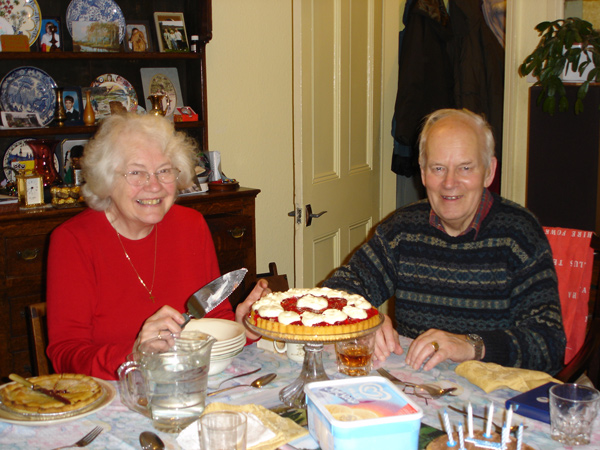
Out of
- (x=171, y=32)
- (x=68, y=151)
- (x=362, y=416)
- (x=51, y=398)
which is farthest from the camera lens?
(x=171, y=32)

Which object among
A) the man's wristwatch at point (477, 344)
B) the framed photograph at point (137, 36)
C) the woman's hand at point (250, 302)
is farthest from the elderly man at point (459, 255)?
the framed photograph at point (137, 36)

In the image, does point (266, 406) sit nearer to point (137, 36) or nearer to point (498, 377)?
point (498, 377)

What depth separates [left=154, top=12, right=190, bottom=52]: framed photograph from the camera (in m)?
3.20

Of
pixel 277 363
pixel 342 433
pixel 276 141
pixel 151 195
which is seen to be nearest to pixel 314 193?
pixel 276 141

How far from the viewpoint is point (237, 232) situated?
3.14 meters

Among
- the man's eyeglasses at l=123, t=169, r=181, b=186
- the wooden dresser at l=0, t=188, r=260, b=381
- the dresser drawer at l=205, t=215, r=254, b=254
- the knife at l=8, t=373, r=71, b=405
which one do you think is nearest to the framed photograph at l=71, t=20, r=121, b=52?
the wooden dresser at l=0, t=188, r=260, b=381

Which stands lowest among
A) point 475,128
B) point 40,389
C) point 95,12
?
point 40,389

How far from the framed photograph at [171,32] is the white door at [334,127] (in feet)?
2.59

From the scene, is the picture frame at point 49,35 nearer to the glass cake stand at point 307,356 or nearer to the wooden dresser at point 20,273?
the wooden dresser at point 20,273

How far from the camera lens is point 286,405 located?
130cm

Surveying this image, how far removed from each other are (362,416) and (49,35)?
8.48ft

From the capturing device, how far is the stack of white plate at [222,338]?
144 cm

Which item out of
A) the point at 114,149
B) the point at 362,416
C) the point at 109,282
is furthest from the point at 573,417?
the point at 114,149

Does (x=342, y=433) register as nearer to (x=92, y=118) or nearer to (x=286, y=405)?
(x=286, y=405)
